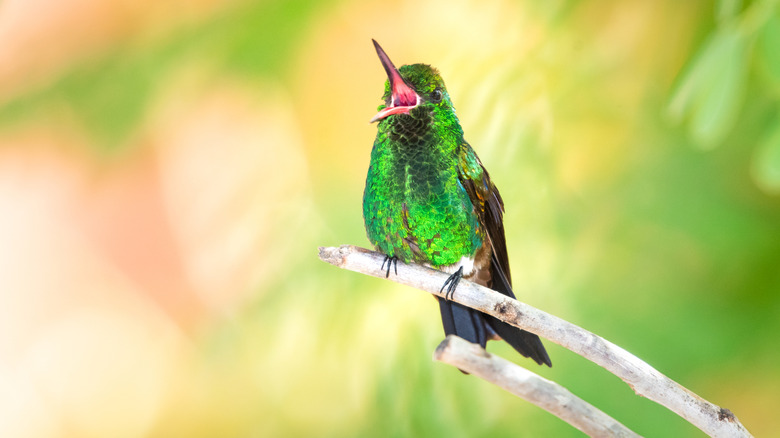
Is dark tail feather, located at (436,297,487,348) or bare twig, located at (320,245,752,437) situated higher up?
dark tail feather, located at (436,297,487,348)

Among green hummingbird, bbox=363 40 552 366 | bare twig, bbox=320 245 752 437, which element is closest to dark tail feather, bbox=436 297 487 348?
green hummingbird, bbox=363 40 552 366

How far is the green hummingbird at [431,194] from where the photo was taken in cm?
128

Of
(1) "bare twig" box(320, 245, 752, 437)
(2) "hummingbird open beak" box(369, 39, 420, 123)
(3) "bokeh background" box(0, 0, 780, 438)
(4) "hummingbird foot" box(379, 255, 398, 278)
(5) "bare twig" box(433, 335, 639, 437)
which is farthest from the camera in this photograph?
(3) "bokeh background" box(0, 0, 780, 438)

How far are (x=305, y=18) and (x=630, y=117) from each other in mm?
1217

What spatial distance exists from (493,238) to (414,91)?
1.18 feet

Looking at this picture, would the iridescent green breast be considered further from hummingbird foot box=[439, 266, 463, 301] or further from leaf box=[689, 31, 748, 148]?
leaf box=[689, 31, 748, 148]

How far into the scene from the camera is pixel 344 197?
2.38 metres

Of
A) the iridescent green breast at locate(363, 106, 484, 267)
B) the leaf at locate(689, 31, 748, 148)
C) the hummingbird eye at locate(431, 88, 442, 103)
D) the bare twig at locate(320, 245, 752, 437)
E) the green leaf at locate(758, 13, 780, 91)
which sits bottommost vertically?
the bare twig at locate(320, 245, 752, 437)

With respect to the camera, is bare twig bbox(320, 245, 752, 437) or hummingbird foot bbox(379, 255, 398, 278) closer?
bare twig bbox(320, 245, 752, 437)

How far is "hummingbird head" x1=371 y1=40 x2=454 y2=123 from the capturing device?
1169mm

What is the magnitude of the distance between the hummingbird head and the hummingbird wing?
0.41 ft

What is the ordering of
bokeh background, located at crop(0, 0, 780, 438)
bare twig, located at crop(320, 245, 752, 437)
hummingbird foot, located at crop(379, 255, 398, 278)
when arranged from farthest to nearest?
1. bokeh background, located at crop(0, 0, 780, 438)
2. hummingbird foot, located at crop(379, 255, 398, 278)
3. bare twig, located at crop(320, 245, 752, 437)

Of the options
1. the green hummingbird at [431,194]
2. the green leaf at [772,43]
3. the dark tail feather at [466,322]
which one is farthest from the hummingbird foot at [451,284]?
the green leaf at [772,43]

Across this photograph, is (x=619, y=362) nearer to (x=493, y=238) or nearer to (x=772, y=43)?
(x=493, y=238)
